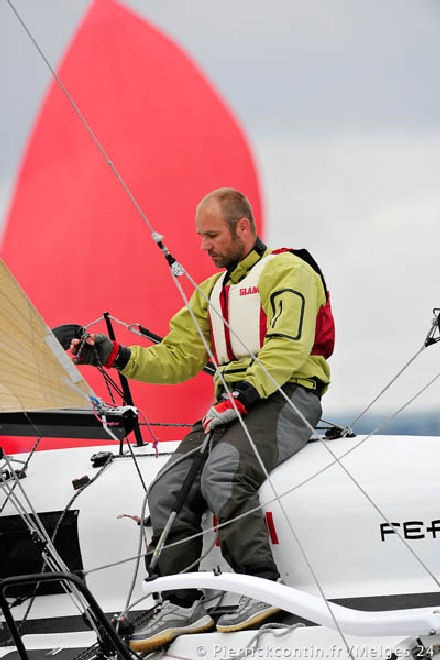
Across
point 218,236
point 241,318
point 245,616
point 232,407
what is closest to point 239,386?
point 232,407

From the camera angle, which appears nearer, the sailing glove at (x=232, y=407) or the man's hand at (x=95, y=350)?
the sailing glove at (x=232, y=407)

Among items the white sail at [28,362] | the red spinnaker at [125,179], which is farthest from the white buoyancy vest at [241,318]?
the red spinnaker at [125,179]

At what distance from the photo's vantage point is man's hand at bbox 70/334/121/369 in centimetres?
231

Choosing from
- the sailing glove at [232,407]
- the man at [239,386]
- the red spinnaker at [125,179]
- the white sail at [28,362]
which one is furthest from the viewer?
the red spinnaker at [125,179]

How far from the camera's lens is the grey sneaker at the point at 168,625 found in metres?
1.90

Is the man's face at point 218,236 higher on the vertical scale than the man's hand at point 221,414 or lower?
higher

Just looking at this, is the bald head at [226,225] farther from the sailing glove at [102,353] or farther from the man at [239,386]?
the sailing glove at [102,353]

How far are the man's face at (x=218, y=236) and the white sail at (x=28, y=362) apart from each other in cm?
59

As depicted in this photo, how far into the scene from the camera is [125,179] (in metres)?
4.54

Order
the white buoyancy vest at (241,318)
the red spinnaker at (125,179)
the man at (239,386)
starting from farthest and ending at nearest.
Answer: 1. the red spinnaker at (125,179)
2. the white buoyancy vest at (241,318)
3. the man at (239,386)

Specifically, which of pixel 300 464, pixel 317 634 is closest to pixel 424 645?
pixel 317 634

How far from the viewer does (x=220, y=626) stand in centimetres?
188

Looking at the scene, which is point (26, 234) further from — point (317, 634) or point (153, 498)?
point (317, 634)

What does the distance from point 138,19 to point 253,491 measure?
323 centimetres
